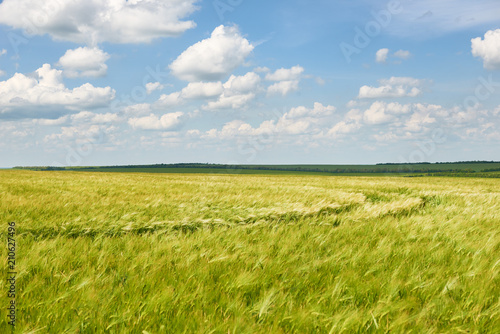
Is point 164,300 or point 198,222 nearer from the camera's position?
point 164,300

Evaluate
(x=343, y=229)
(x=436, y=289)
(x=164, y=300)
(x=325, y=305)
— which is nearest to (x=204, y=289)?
(x=164, y=300)

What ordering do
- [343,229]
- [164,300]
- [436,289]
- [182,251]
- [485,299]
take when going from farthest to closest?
1. [343,229]
2. [182,251]
3. [436,289]
4. [485,299]
5. [164,300]

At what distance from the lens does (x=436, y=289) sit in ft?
8.52

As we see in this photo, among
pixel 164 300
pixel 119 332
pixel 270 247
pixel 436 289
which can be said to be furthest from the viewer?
pixel 270 247

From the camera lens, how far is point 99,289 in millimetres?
2447

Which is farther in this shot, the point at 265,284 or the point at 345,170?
the point at 345,170

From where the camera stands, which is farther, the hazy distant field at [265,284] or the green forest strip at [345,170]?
the green forest strip at [345,170]

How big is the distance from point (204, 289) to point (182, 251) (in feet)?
3.37

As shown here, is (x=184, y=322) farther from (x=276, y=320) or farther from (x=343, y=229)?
(x=343, y=229)

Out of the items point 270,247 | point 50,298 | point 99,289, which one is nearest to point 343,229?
point 270,247

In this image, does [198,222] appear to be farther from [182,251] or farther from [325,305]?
[325,305]

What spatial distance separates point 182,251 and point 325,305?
1.66 metres

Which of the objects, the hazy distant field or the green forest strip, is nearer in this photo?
the hazy distant field

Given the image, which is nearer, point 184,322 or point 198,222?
point 184,322
